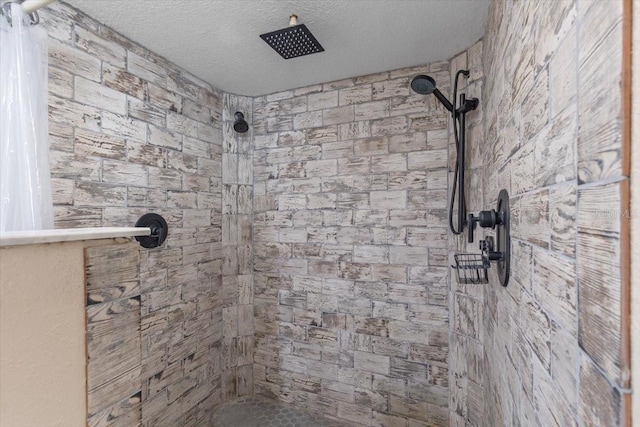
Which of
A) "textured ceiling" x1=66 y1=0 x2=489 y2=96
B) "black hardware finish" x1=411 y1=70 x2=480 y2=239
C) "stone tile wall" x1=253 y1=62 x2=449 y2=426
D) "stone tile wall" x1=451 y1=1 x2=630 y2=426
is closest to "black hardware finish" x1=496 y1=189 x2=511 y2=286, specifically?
"stone tile wall" x1=451 y1=1 x2=630 y2=426

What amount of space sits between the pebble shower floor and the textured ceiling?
2.63 metres

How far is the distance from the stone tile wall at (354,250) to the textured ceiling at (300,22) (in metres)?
0.24

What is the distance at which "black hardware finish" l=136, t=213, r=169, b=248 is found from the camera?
5.65ft

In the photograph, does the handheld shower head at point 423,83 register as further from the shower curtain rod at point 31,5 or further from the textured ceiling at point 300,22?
the shower curtain rod at point 31,5

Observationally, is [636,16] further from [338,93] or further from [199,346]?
[199,346]

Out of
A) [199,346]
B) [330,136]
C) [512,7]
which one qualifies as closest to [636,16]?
[512,7]

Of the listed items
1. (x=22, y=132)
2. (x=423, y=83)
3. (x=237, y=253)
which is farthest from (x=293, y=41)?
(x=237, y=253)

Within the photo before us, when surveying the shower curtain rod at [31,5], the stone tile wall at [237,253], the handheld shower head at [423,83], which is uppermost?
the shower curtain rod at [31,5]

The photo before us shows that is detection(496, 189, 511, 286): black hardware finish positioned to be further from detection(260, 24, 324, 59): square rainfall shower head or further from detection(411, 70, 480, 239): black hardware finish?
detection(260, 24, 324, 59): square rainfall shower head

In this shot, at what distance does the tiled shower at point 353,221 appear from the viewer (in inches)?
23.1

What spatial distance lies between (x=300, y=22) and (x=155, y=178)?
1.31m

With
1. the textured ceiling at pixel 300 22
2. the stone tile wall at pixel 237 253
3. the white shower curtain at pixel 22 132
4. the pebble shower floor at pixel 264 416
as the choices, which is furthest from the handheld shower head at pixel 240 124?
the pebble shower floor at pixel 264 416

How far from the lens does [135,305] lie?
679mm

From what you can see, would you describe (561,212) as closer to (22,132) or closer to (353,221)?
(353,221)
